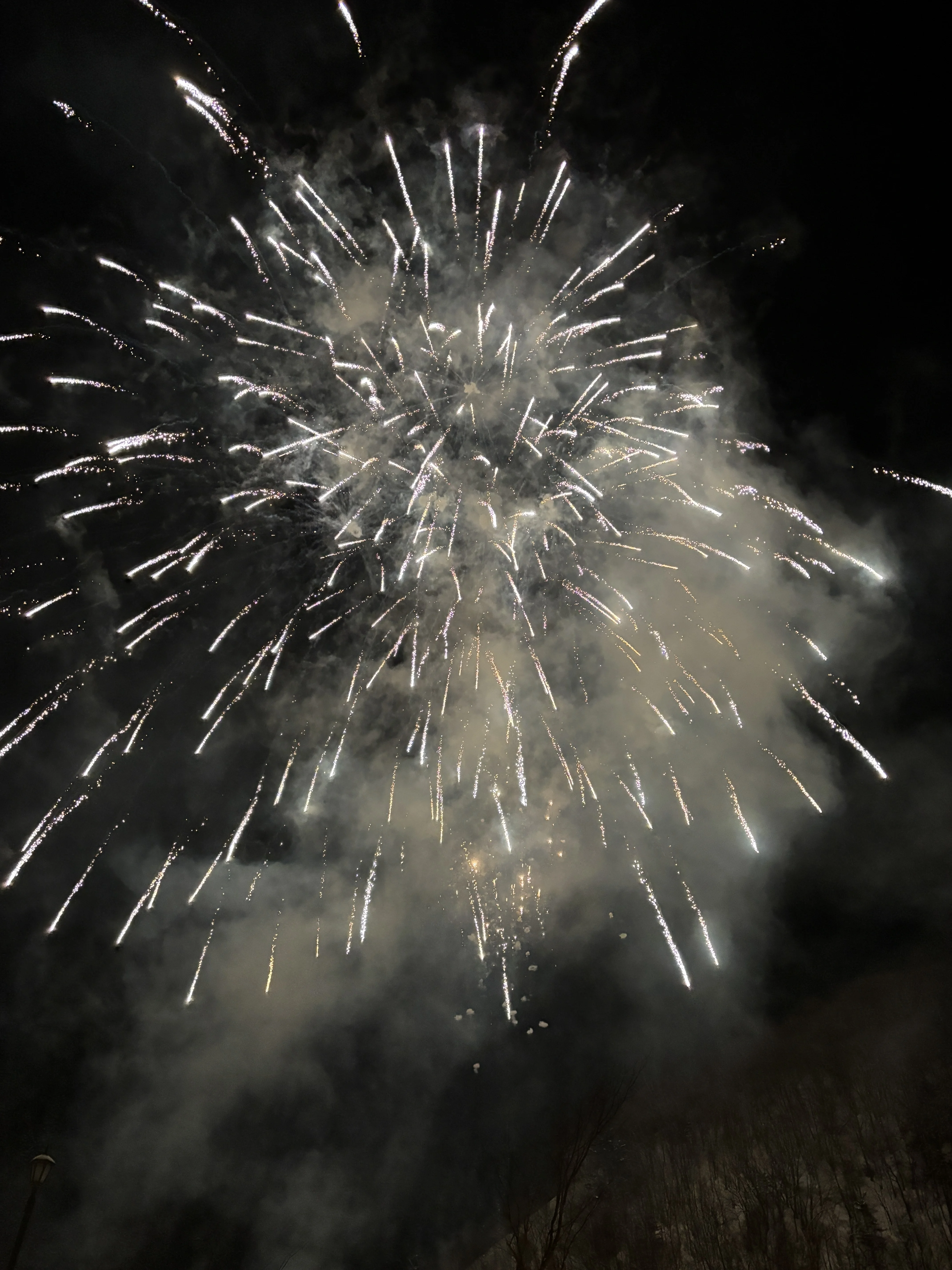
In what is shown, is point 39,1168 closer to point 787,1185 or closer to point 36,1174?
point 36,1174

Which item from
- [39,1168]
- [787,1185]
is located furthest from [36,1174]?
[787,1185]

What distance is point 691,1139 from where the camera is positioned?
37688 mm

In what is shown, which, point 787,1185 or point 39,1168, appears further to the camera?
point 787,1185

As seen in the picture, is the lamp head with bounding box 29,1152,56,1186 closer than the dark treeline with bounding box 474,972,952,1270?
Yes

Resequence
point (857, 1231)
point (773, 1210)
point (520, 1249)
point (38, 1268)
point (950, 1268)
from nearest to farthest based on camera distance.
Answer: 1. point (520, 1249)
2. point (38, 1268)
3. point (950, 1268)
4. point (857, 1231)
5. point (773, 1210)

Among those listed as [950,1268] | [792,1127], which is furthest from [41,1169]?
[792,1127]

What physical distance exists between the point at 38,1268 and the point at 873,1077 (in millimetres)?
37082

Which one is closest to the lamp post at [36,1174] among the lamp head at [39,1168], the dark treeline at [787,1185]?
the lamp head at [39,1168]

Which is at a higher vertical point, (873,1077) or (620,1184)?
(873,1077)

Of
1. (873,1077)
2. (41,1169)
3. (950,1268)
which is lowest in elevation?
(950,1268)

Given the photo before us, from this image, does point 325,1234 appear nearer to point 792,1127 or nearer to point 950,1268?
point 792,1127

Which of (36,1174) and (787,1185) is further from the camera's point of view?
(787,1185)

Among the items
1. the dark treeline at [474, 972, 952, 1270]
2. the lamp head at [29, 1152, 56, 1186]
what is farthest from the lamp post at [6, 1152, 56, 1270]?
the dark treeline at [474, 972, 952, 1270]

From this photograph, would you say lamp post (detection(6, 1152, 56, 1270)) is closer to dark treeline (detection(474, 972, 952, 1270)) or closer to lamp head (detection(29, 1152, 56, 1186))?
lamp head (detection(29, 1152, 56, 1186))
